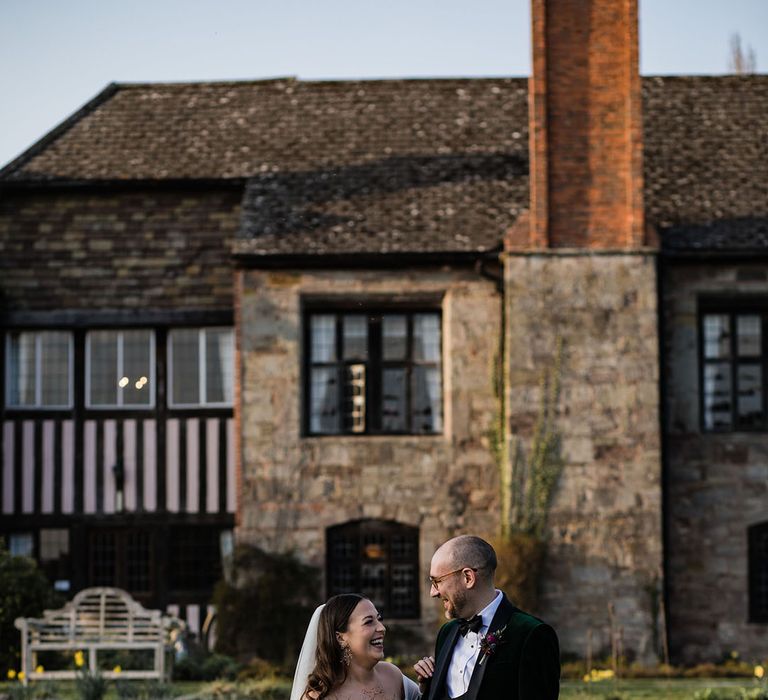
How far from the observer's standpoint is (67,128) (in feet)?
78.3

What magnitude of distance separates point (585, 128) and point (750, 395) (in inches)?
176

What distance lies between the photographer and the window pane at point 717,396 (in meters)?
21.1

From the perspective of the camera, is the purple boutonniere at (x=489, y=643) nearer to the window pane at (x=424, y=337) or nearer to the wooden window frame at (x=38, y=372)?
the window pane at (x=424, y=337)

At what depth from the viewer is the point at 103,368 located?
72.3 feet

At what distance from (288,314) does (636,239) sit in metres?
4.88

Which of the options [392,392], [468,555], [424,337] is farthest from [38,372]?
[468,555]

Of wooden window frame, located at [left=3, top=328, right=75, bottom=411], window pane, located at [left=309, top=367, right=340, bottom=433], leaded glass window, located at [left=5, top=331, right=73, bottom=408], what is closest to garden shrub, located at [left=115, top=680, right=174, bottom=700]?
window pane, located at [left=309, top=367, right=340, bottom=433]

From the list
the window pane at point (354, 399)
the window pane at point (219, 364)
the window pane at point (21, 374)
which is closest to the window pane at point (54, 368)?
the window pane at point (21, 374)

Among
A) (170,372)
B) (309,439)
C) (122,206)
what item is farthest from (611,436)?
(122,206)

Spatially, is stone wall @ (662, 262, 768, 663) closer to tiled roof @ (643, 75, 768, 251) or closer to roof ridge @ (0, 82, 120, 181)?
tiled roof @ (643, 75, 768, 251)

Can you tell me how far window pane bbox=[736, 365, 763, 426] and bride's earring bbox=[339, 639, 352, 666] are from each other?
15023 mm

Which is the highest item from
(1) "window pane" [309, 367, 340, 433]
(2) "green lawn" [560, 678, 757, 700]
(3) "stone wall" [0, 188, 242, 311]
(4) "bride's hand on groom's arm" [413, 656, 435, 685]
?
(3) "stone wall" [0, 188, 242, 311]

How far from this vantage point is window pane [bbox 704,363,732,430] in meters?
21.1

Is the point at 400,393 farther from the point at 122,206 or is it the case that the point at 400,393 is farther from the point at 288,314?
the point at 122,206
